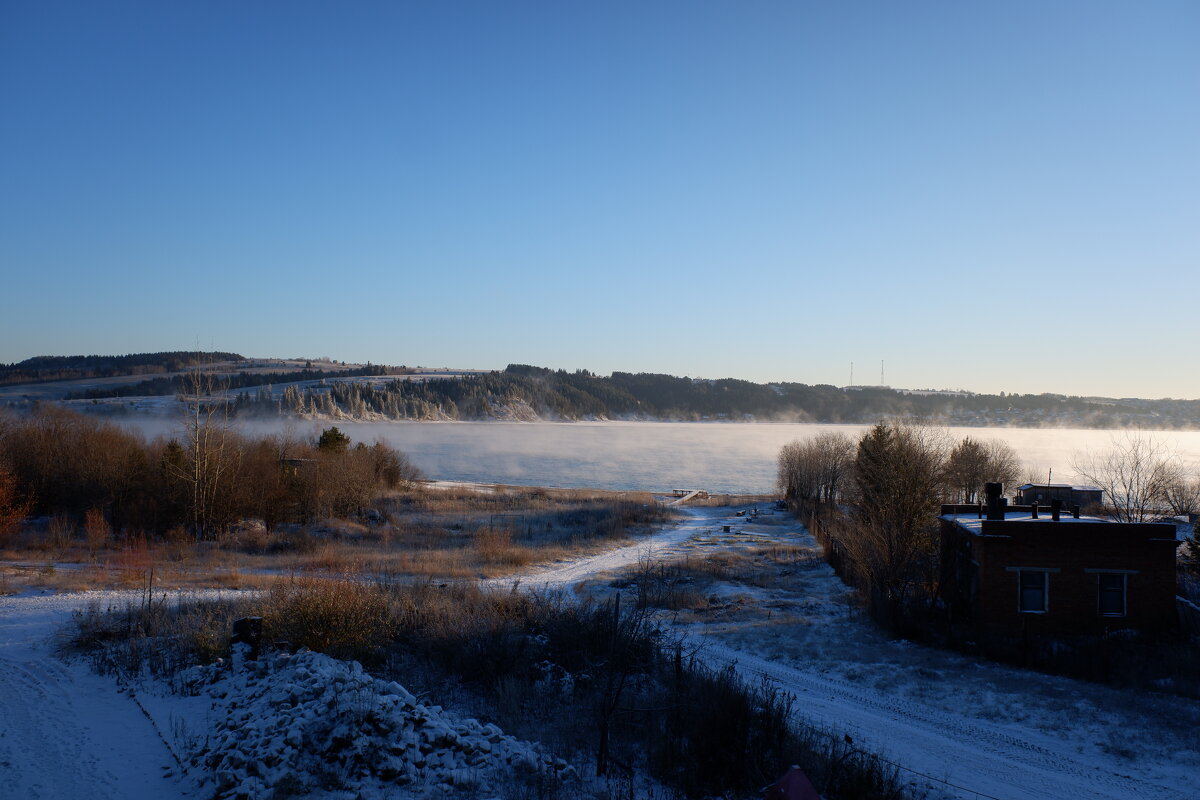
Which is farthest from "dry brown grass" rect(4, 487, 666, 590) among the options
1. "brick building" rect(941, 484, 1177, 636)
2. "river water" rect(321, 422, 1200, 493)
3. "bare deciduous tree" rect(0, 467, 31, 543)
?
"river water" rect(321, 422, 1200, 493)

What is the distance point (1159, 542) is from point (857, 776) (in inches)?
649

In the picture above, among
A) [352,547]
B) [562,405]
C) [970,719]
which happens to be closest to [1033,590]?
[970,719]

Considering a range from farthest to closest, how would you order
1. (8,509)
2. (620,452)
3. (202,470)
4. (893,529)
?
(620,452) < (202,470) < (8,509) < (893,529)

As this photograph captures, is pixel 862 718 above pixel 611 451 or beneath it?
above

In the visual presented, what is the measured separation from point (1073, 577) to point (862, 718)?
11.4 meters

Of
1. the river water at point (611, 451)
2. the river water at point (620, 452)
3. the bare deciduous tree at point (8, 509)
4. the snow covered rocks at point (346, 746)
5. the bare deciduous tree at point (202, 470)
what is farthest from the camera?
the river water at point (620, 452)

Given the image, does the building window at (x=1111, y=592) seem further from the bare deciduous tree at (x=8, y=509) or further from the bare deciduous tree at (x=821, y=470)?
the bare deciduous tree at (x=8, y=509)

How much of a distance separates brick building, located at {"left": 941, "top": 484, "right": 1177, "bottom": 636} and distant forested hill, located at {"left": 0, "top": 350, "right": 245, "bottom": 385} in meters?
129

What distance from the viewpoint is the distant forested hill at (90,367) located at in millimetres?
127812

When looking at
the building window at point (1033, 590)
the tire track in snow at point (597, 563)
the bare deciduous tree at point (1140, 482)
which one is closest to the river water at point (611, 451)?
the bare deciduous tree at point (1140, 482)

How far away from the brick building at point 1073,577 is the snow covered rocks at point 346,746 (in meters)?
16.4

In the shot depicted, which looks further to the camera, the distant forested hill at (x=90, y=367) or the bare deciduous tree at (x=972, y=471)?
the distant forested hill at (x=90, y=367)

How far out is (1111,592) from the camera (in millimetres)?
20234

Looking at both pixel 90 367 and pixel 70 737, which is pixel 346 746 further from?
pixel 90 367
